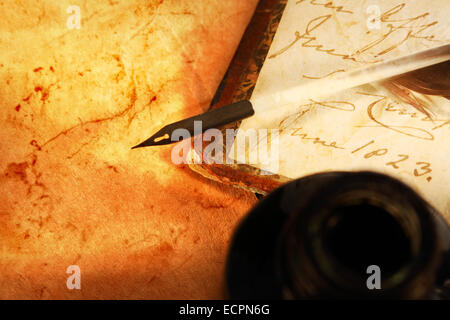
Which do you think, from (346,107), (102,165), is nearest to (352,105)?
(346,107)

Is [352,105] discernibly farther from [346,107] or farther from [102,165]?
[102,165]

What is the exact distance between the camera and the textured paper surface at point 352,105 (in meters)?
0.50

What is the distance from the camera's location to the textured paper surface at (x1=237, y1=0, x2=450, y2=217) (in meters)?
0.50

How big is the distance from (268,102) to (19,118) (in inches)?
15.4

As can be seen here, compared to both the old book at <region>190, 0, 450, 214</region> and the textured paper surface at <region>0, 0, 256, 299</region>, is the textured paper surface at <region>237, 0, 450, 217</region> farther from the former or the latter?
the textured paper surface at <region>0, 0, 256, 299</region>

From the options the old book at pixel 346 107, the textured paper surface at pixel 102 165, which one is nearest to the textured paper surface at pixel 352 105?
the old book at pixel 346 107

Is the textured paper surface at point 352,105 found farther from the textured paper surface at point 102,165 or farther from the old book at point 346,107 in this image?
the textured paper surface at point 102,165

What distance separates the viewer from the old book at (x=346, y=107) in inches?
19.5

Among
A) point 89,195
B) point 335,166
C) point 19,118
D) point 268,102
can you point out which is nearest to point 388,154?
point 335,166

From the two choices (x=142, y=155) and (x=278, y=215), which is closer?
(x=278, y=215)

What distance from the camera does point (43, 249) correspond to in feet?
1.67

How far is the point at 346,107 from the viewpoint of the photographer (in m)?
0.52

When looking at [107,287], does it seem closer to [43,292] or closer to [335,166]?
[43,292]
